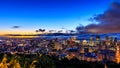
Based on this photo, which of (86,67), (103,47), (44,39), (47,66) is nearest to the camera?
(47,66)

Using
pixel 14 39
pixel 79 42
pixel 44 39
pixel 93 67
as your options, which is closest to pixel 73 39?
pixel 79 42

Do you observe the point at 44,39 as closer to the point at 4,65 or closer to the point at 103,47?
the point at 103,47

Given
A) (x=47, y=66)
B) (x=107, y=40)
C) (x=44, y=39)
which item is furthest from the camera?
(x=107, y=40)

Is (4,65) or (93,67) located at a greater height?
(4,65)

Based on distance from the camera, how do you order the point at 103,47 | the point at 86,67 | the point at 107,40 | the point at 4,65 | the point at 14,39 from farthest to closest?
the point at 107,40 < the point at 103,47 < the point at 14,39 < the point at 86,67 < the point at 4,65

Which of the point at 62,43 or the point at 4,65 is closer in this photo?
the point at 4,65

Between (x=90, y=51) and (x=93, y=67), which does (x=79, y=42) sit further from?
(x=93, y=67)

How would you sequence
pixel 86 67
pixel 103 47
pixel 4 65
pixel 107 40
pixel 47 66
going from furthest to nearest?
pixel 107 40 < pixel 103 47 < pixel 86 67 < pixel 47 66 < pixel 4 65

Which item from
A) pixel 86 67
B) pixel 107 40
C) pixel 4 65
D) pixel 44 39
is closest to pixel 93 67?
pixel 86 67

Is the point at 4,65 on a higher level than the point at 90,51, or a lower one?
higher
